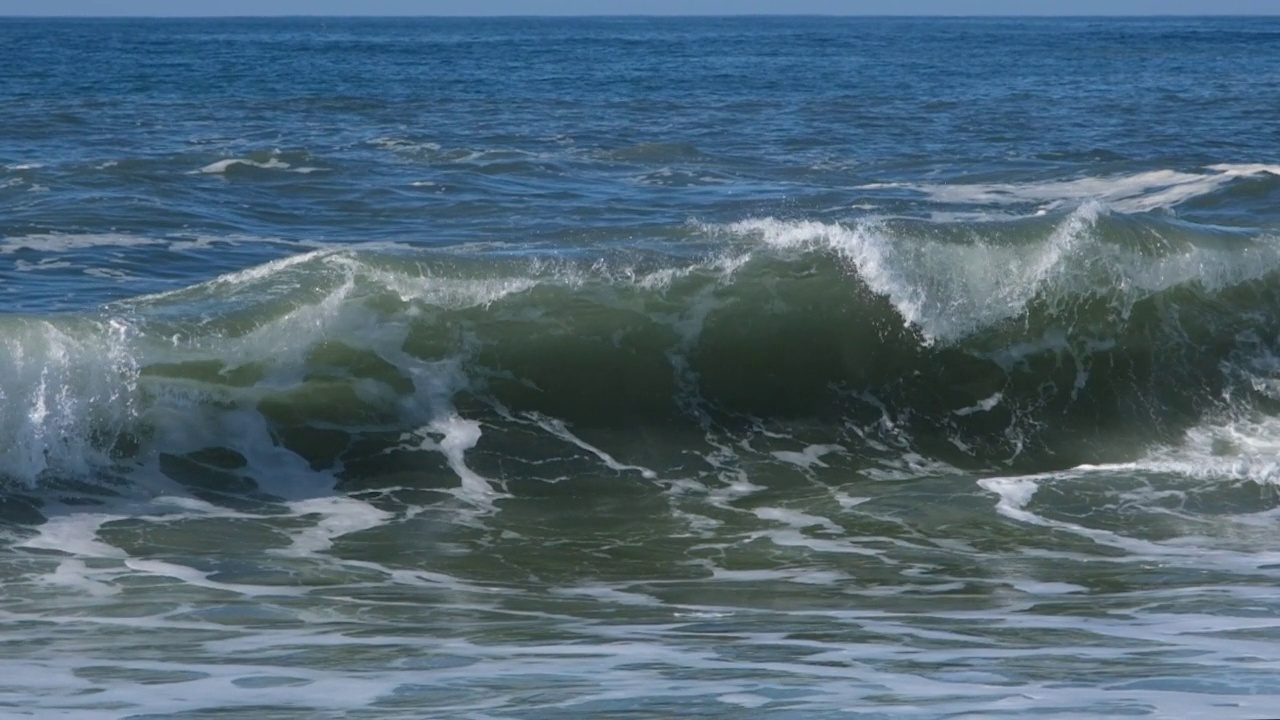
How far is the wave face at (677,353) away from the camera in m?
7.89

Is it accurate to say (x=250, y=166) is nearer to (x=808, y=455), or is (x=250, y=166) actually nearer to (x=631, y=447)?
(x=631, y=447)

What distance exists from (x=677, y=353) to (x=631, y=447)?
1043 millimetres

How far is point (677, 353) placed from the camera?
30.2ft

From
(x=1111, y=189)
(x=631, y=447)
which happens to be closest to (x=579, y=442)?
(x=631, y=447)

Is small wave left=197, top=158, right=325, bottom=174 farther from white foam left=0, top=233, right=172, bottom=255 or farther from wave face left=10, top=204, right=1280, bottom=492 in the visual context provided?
wave face left=10, top=204, right=1280, bottom=492

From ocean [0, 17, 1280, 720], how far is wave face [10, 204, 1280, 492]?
0.02m

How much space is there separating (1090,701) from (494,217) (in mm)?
10329

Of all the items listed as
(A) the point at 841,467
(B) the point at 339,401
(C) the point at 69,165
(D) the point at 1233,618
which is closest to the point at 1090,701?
(D) the point at 1233,618

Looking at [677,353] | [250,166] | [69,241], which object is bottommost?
[677,353]

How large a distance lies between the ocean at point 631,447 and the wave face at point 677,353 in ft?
0.08

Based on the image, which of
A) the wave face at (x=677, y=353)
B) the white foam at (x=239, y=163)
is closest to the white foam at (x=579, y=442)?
the wave face at (x=677, y=353)

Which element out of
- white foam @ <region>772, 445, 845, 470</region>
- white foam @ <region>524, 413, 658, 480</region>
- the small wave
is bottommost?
white foam @ <region>772, 445, 845, 470</region>

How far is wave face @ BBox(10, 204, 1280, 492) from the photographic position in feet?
25.9

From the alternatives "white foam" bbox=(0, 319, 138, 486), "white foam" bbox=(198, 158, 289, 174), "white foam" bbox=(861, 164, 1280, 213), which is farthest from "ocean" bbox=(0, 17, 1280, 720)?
"white foam" bbox=(198, 158, 289, 174)
